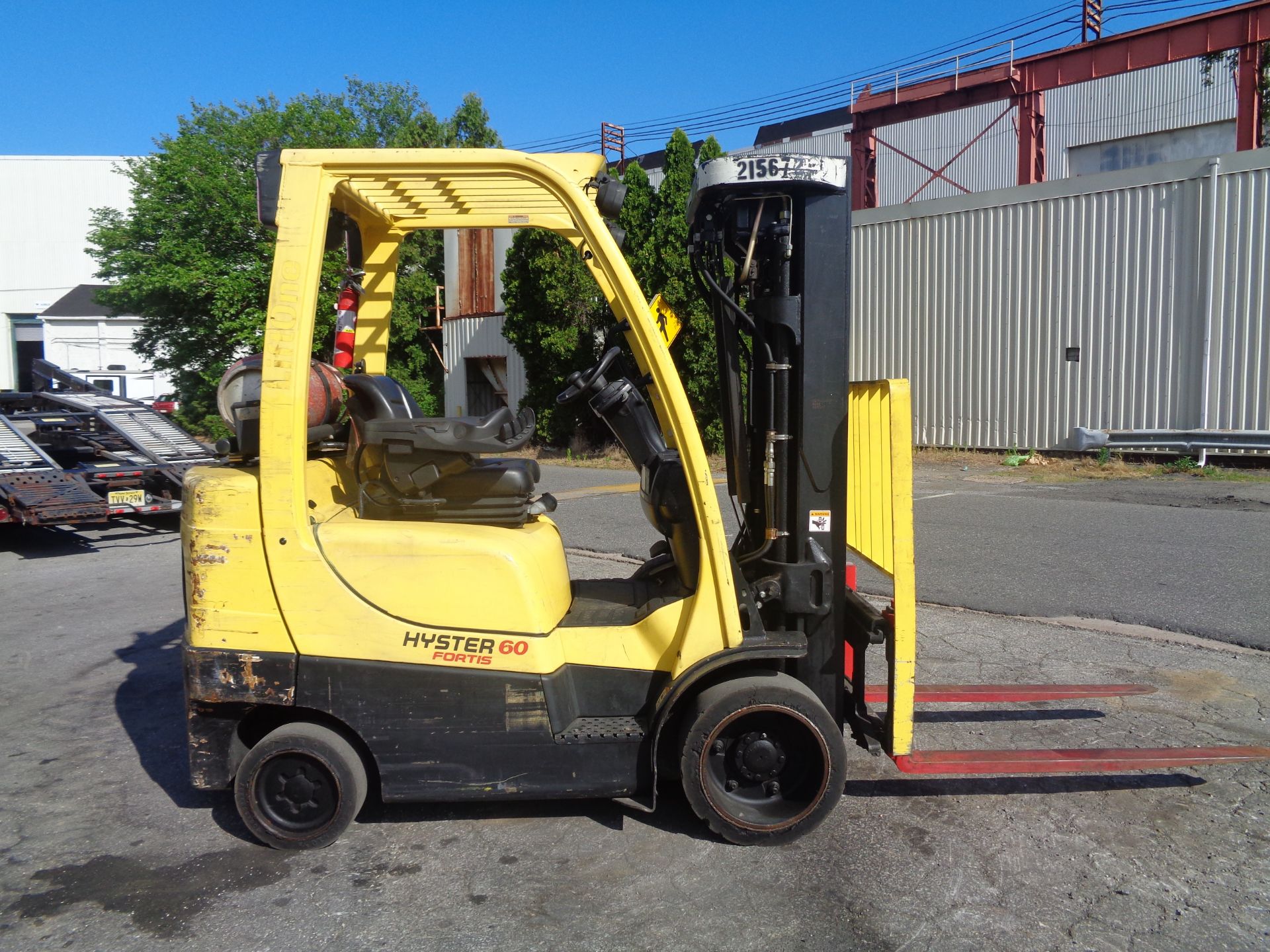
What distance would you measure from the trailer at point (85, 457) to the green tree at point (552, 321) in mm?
8672

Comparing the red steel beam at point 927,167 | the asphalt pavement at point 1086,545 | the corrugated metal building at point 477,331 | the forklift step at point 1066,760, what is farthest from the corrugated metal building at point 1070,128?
the forklift step at point 1066,760

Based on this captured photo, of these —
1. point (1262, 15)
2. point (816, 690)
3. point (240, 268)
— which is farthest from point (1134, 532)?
point (240, 268)

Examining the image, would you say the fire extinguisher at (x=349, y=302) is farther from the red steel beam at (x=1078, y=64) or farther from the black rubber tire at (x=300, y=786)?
the red steel beam at (x=1078, y=64)

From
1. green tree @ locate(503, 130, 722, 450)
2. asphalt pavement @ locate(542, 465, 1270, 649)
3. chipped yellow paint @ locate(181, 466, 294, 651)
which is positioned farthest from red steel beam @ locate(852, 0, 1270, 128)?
chipped yellow paint @ locate(181, 466, 294, 651)

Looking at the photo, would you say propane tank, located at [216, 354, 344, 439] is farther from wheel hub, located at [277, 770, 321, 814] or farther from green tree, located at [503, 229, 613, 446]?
green tree, located at [503, 229, 613, 446]

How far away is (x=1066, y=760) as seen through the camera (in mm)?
3719

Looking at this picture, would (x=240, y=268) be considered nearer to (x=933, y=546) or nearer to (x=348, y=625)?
(x=933, y=546)

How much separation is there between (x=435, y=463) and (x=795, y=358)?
1.49 metres

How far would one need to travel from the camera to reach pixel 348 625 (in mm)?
3545

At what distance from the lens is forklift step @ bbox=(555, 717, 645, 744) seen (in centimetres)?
360

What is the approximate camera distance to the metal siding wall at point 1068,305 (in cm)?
1420

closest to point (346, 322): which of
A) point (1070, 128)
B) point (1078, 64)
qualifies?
point (1078, 64)

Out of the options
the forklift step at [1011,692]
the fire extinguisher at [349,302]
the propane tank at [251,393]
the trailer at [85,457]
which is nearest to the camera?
the propane tank at [251,393]

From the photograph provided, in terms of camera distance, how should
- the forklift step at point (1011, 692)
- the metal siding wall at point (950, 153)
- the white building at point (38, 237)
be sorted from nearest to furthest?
1. the forklift step at point (1011, 692)
2. the metal siding wall at point (950, 153)
3. the white building at point (38, 237)
